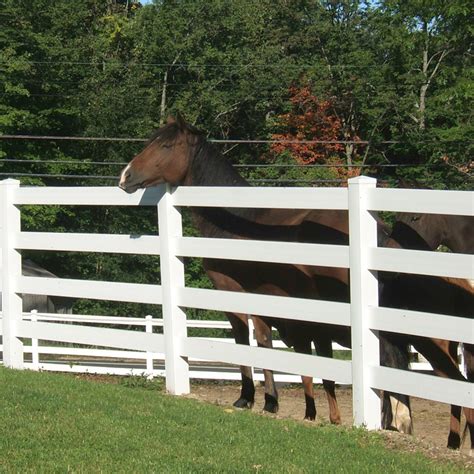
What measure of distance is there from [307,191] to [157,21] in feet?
128

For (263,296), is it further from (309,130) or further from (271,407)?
(309,130)

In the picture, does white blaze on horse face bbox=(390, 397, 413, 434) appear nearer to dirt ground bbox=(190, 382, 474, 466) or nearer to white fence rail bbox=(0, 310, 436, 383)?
dirt ground bbox=(190, 382, 474, 466)

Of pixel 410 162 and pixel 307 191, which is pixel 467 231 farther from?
pixel 410 162

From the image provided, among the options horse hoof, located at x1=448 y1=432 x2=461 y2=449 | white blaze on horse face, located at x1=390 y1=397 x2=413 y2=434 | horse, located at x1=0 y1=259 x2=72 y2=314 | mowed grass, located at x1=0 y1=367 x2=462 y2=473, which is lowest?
horse, located at x1=0 y1=259 x2=72 y2=314

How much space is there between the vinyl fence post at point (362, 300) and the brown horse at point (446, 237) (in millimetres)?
1098

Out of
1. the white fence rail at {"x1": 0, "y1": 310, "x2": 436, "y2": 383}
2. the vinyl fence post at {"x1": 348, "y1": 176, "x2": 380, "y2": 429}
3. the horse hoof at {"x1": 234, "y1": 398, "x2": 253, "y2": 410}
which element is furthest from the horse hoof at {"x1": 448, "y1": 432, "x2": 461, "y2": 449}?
the white fence rail at {"x1": 0, "y1": 310, "x2": 436, "y2": 383}

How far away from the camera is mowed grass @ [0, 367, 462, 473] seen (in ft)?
16.5

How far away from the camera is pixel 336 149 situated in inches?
1537

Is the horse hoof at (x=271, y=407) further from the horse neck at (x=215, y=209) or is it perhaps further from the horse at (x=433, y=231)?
the horse at (x=433, y=231)

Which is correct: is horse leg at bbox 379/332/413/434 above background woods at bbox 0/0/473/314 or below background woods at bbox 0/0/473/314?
below

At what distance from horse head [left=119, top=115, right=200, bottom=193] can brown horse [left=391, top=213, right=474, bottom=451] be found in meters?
1.97

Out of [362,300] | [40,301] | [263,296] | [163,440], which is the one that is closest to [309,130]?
[40,301]

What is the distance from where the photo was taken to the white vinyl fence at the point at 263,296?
A: 570 centimetres

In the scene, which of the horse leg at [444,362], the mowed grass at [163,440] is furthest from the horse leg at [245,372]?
the horse leg at [444,362]
